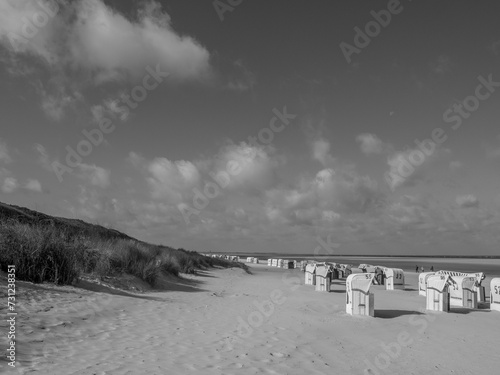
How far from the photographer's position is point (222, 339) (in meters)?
7.51

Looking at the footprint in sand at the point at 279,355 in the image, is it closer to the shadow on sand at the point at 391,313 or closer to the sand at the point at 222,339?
the sand at the point at 222,339

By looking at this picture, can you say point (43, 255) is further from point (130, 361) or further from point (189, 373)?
point (189, 373)

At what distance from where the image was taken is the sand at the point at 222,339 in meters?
5.66

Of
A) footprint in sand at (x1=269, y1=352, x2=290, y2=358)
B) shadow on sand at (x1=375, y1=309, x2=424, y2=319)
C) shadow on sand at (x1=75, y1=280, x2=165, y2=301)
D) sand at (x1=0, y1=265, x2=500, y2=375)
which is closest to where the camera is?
sand at (x1=0, y1=265, x2=500, y2=375)

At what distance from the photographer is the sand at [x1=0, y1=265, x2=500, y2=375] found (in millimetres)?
5664

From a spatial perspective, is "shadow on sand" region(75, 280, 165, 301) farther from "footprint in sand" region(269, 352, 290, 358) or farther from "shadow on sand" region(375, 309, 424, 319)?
"shadow on sand" region(375, 309, 424, 319)

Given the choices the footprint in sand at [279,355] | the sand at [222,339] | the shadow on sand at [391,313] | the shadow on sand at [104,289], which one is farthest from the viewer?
the shadow on sand at [391,313]

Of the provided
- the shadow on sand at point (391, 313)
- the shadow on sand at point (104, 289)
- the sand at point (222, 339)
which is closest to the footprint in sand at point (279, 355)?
the sand at point (222, 339)

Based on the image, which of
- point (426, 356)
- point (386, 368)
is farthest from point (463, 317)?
point (386, 368)

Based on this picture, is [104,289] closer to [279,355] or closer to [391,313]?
[279,355]

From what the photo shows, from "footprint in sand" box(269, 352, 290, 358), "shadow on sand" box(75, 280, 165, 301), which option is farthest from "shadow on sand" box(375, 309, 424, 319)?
"shadow on sand" box(75, 280, 165, 301)

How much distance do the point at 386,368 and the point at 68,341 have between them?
542 cm

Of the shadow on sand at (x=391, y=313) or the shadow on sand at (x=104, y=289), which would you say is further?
the shadow on sand at (x=391, y=313)

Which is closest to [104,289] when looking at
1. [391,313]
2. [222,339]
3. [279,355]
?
[222,339]
